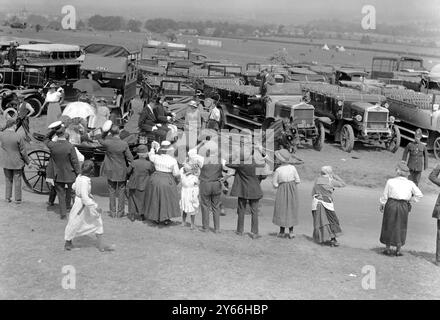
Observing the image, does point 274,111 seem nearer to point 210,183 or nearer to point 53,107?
point 53,107

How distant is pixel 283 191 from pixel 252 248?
1121 millimetres

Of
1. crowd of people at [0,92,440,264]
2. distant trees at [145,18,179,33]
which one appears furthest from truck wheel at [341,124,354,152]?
distant trees at [145,18,179,33]

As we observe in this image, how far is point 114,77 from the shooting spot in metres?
19.5

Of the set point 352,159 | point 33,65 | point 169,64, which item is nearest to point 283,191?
point 352,159

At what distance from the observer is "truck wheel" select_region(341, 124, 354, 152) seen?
17.6 meters

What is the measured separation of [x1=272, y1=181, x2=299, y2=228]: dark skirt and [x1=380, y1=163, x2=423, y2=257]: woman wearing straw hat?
1.33 meters

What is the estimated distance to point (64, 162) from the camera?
984cm

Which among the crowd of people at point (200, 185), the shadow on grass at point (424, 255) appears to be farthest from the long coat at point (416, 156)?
the shadow on grass at point (424, 255)

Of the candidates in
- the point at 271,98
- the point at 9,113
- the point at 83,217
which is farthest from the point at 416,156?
the point at 9,113

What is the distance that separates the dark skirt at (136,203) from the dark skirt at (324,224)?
277 cm

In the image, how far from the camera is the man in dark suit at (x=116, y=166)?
10305 mm

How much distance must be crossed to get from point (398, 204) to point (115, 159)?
4450 mm
